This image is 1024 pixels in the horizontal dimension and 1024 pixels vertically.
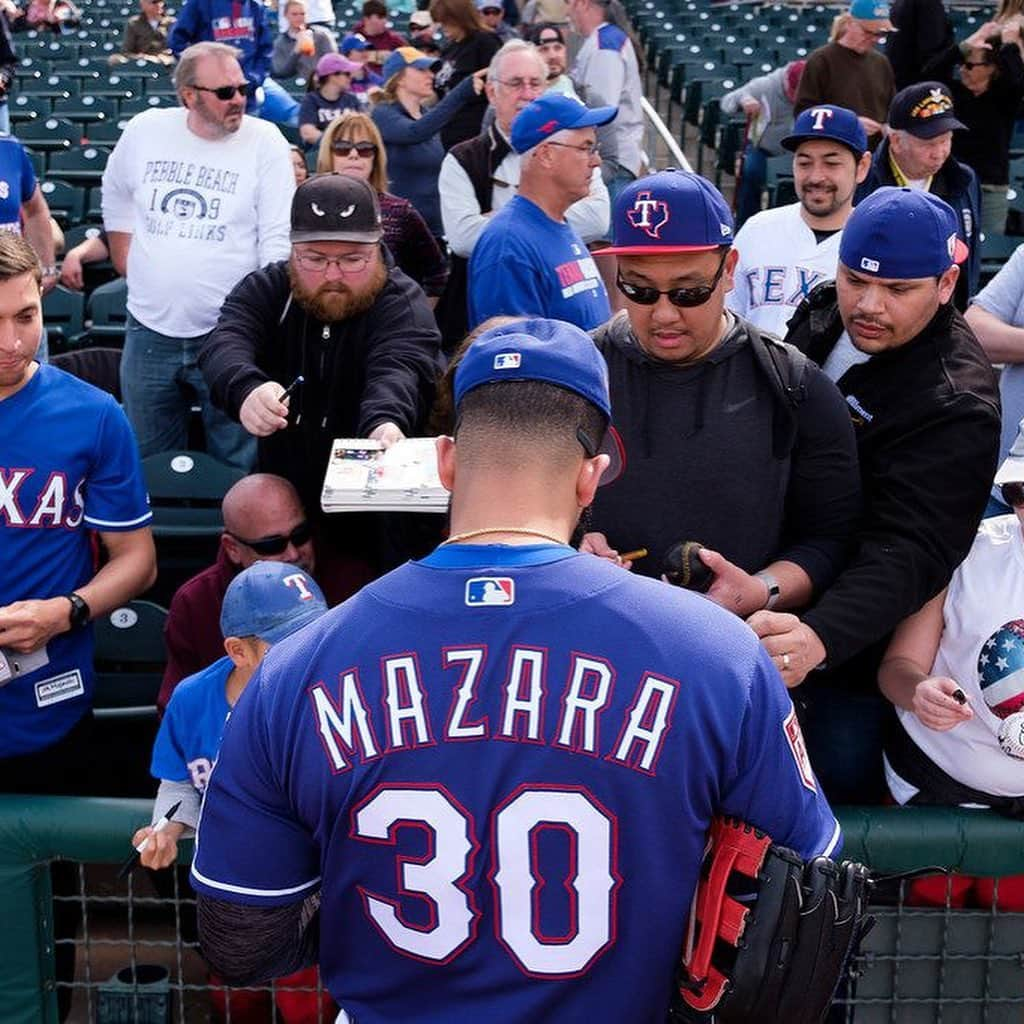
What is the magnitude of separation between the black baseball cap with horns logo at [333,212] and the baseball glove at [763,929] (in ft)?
8.09

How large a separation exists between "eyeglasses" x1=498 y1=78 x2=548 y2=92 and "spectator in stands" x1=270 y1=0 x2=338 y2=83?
6.75m

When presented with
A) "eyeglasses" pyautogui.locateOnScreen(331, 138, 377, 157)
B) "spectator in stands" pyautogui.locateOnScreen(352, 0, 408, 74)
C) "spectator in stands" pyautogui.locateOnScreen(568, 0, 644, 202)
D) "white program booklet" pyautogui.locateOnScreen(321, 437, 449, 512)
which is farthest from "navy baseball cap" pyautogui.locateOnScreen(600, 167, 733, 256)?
"spectator in stands" pyautogui.locateOnScreen(352, 0, 408, 74)

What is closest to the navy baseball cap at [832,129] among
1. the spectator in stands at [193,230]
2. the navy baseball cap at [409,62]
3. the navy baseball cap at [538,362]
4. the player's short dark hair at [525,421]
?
the spectator in stands at [193,230]

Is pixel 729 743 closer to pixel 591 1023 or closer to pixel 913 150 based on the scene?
pixel 591 1023

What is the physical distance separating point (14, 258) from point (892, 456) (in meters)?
1.94

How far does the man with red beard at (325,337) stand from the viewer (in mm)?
3961

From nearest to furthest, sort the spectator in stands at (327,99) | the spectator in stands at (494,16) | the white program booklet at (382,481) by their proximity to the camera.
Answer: the white program booklet at (382,481)
the spectator in stands at (327,99)
the spectator in stands at (494,16)

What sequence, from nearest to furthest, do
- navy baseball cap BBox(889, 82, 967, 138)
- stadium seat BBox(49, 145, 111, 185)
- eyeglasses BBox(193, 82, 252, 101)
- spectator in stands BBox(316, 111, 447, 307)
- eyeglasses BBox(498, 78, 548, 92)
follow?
eyeglasses BBox(193, 82, 252, 101) < navy baseball cap BBox(889, 82, 967, 138) < spectator in stands BBox(316, 111, 447, 307) < eyeglasses BBox(498, 78, 548, 92) < stadium seat BBox(49, 145, 111, 185)

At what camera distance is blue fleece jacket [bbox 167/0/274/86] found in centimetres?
894

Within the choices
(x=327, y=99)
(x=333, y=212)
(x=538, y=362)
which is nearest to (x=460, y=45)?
(x=327, y=99)

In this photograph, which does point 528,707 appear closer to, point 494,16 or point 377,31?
point 494,16

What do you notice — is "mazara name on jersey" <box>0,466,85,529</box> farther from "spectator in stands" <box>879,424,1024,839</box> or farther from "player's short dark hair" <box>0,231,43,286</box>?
"spectator in stands" <box>879,424,1024,839</box>

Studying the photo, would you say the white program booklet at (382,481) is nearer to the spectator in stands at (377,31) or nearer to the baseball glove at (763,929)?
the baseball glove at (763,929)

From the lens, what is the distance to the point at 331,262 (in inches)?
158
